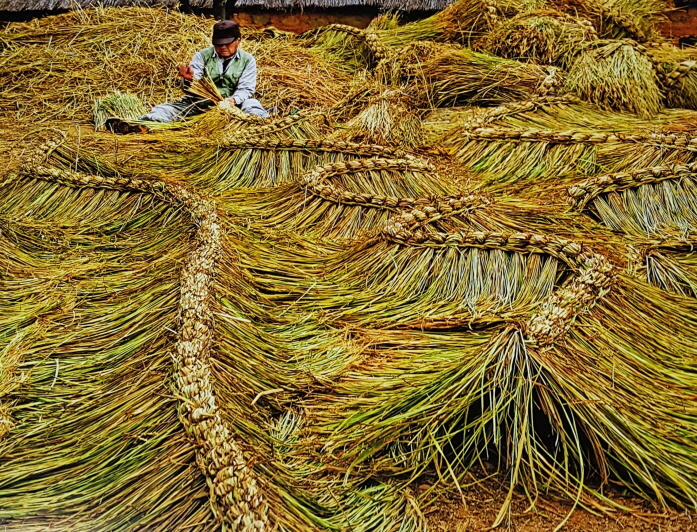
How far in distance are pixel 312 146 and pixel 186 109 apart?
1.43 metres

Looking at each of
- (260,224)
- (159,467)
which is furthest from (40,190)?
(159,467)

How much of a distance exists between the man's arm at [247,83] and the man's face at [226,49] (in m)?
0.15

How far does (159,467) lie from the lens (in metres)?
2.28

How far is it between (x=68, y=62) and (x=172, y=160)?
2627mm

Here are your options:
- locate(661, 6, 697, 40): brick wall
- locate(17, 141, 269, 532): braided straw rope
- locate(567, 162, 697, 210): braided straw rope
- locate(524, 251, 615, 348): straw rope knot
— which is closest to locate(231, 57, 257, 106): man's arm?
locate(17, 141, 269, 532): braided straw rope

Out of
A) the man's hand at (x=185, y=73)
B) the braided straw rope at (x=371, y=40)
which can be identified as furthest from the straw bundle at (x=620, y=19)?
the man's hand at (x=185, y=73)

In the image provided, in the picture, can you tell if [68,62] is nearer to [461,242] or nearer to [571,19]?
[571,19]

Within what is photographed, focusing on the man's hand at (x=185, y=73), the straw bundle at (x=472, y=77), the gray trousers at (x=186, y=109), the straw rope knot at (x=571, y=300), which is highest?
the straw rope knot at (x=571, y=300)

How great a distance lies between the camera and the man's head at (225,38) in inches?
238

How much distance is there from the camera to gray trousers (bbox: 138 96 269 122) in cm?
561

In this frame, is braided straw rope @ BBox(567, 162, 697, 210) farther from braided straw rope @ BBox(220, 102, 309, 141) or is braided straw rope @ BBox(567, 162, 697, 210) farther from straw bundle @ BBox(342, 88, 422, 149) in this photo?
braided straw rope @ BBox(220, 102, 309, 141)

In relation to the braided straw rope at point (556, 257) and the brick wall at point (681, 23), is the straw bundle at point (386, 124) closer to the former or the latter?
the braided straw rope at point (556, 257)

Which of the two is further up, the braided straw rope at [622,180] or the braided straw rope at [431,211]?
the braided straw rope at [431,211]

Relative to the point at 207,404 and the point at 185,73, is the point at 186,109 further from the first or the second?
the point at 207,404
